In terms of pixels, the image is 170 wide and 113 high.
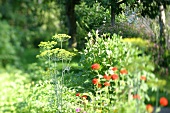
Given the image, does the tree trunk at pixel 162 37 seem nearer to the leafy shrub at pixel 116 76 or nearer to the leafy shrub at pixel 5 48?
the leafy shrub at pixel 116 76

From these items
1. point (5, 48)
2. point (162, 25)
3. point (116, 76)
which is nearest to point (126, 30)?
point (162, 25)

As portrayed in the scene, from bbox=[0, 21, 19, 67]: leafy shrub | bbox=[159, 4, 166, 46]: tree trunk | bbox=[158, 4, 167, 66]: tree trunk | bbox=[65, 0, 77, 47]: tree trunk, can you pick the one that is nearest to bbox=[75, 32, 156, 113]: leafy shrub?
bbox=[158, 4, 167, 66]: tree trunk

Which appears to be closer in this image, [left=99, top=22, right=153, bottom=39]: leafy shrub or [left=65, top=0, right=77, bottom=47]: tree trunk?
[left=99, top=22, right=153, bottom=39]: leafy shrub

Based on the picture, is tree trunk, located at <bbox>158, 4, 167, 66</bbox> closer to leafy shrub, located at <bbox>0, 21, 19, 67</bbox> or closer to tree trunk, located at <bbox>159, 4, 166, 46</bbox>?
tree trunk, located at <bbox>159, 4, 166, 46</bbox>

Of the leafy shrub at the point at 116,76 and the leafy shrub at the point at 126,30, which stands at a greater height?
the leafy shrub at the point at 126,30

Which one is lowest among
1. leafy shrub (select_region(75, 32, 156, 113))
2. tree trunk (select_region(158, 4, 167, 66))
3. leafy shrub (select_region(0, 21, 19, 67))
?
leafy shrub (select_region(0, 21, 19, 67))

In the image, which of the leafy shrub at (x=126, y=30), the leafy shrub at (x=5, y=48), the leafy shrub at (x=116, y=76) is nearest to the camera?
the leafy shrub at (x=116, y=76)

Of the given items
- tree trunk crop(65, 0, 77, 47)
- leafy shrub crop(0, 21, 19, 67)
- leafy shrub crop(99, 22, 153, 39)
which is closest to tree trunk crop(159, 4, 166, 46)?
leafy shrub crop(99, 22, 153, 39)

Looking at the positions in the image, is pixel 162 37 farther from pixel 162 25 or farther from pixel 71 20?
pixel 71 20

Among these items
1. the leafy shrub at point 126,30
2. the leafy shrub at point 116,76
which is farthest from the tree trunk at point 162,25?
the leafy shrub at point 116,76

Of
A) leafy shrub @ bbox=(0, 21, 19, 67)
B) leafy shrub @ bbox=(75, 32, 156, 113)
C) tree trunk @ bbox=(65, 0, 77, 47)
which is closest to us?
leafy shrub @ bbox=(75, 32, 156, 113)

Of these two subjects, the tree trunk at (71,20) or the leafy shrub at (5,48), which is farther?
the leafy shrub at (5,48)

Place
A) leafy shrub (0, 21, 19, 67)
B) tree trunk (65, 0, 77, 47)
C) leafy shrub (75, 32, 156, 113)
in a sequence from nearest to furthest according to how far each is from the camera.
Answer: leafy shrub (75, 32, 156, 113) < tree trunk (65, 0, 77, 47) < leafy shrub (0, 21, 19, 67)

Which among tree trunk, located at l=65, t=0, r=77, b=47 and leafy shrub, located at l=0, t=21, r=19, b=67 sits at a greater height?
tree trunk, located at l=65, t=0, r=77, b=47
